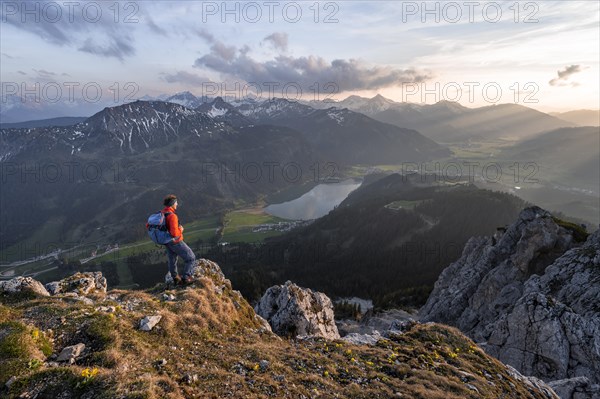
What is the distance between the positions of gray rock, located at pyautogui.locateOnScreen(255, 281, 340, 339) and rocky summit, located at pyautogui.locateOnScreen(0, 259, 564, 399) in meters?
10.1


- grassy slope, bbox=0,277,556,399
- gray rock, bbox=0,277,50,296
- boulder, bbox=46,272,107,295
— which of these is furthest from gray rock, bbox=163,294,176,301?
gray rock, bbox=0,277,50,296

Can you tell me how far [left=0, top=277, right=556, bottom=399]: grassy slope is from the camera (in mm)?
11508

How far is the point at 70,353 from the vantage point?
12875 millimetres

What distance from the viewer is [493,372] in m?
20.2

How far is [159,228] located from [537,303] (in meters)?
37.1

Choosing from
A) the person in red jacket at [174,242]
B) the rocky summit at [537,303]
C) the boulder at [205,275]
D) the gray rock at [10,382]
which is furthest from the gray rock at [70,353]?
the rocky summit at [537,303]

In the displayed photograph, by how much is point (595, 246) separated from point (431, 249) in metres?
141

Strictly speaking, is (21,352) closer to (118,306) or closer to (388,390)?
(118,306)

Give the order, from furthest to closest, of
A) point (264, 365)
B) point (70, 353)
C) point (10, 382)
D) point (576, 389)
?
point (576, 389), point (264, 365), point (70, 353), point (10, 382)

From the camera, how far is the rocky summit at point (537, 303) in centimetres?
2927

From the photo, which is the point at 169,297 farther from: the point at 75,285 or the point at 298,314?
the point at 298,314

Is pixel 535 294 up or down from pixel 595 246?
down

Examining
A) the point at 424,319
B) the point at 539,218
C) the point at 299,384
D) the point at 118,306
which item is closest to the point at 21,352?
the point at 118,306

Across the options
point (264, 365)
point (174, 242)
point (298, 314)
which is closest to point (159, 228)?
point (174, 242)
